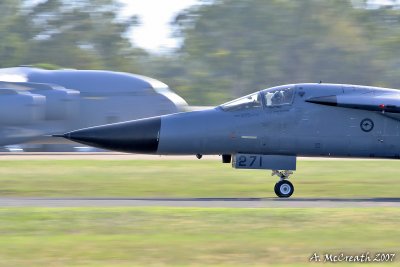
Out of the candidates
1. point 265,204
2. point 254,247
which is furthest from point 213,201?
point 254,247

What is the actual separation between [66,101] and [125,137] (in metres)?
22.8

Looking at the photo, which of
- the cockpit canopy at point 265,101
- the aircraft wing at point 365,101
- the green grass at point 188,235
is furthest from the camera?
the cockpit canopy at point 265,101

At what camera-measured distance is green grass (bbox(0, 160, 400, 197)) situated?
25.9m

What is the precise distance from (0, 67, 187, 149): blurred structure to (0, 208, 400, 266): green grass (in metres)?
25.4

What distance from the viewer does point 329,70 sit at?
330 feet

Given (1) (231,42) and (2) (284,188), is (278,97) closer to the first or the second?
(2) (284,188)

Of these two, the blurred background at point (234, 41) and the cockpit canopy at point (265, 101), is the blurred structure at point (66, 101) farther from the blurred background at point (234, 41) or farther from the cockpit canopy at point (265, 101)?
the blurred background at point (234, 41)

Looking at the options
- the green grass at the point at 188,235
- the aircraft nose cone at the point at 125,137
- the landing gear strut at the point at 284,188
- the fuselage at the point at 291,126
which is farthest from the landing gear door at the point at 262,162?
the green grass at the point at 188,235

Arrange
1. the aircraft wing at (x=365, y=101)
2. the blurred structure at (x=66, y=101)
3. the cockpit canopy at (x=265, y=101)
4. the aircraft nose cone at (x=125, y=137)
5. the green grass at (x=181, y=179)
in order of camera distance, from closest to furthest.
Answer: the aircraft nose cone at (x=125, y=137), the aircraft wing at (x=365, y=101), the cockpit canopy at (x=265, y=101), the green grass at (x=181, y=179), the blurred structure at (x=66, y=101)

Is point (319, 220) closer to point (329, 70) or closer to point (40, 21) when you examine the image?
point (329, 70)

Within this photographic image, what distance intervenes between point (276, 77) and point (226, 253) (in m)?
89.6

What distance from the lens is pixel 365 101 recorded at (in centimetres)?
2234

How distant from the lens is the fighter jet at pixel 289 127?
2209cm

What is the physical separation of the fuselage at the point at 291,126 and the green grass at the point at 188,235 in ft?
13.1
